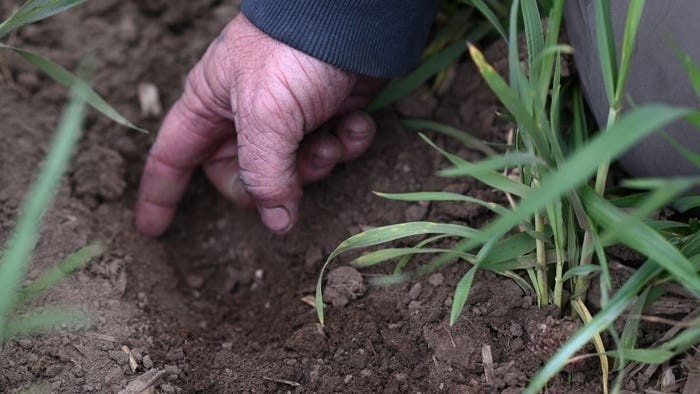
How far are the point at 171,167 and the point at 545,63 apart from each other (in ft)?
3.31

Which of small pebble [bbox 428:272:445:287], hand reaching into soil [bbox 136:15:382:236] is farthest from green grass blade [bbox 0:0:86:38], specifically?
small pebble [bbox 428:272:445:287]

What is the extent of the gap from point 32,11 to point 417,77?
0.86m

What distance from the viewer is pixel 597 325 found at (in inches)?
42.1

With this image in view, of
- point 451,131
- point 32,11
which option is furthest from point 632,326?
point 32,11

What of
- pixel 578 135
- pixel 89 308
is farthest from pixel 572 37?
pixel 89 308

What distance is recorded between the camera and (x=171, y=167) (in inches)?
72.8

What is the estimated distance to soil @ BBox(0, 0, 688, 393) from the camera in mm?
1341

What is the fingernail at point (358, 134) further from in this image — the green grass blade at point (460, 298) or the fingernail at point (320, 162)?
the green grass blade at point (460, 298)

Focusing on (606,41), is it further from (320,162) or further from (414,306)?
(320,162)

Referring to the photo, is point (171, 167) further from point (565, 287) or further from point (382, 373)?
point (565, 287)

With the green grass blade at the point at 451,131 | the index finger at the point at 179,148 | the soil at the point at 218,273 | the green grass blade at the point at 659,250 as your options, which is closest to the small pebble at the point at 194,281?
the soil at the point at 218,273

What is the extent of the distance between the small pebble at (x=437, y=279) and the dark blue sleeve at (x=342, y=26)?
1.41 ft

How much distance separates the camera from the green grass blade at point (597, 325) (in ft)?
3.42

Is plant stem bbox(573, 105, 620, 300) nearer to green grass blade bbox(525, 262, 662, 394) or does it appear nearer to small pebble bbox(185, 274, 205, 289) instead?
green grass blade bbox(525, 262, 662, 394)
